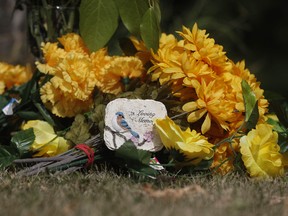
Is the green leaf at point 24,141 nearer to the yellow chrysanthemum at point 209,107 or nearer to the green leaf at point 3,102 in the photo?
the green leaf at point 3,102

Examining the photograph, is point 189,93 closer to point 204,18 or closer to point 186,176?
point 186,176

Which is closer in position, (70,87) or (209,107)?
(209,107)

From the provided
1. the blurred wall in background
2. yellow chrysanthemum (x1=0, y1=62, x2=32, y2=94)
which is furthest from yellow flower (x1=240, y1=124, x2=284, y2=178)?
the blurred wall in background

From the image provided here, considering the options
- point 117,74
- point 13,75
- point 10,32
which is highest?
point 117,74

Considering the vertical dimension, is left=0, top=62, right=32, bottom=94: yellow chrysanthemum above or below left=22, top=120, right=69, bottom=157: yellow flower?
above

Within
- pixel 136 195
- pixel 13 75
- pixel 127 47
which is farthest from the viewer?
pixel 13 75

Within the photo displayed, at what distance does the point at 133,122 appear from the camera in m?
1.89

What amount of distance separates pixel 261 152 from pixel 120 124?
45cm

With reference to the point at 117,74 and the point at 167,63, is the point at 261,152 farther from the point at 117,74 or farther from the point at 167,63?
the point at 117,74

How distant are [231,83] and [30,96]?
2.35 feet

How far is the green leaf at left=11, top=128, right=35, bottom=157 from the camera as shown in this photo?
6.35ft

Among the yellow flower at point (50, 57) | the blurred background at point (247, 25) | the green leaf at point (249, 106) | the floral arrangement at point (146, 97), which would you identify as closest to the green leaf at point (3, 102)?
the floral arrangement at point (146, 97)

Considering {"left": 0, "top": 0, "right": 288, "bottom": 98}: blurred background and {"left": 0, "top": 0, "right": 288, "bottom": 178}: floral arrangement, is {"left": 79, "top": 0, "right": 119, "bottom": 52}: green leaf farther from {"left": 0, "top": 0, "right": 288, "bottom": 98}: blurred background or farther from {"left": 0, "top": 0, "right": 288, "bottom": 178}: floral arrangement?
{"left": 0, "top": 0, "right": 288, "bottom": 98}: blurred background

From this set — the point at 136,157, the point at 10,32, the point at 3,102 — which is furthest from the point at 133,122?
the point at 10,32
